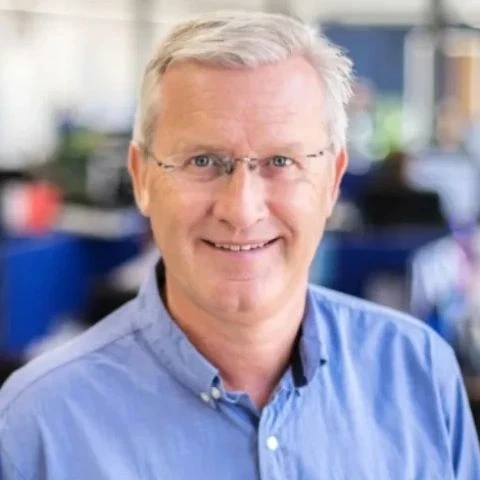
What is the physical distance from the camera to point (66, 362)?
4.53 feet

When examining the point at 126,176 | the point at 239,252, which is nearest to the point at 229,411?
the point at 239,252

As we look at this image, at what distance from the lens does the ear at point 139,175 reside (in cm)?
142

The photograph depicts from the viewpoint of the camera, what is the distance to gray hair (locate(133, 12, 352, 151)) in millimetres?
1328

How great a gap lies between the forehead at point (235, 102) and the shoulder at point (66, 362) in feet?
0.79

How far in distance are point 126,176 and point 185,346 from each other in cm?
607

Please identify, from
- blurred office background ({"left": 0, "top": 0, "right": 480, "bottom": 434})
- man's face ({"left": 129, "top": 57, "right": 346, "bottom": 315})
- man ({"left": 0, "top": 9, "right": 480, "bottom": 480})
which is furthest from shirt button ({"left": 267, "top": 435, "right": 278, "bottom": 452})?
blurred office background ({"left": 0, "top": 0, "right": 480, "bottom": 434})

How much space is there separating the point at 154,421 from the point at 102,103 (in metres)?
15.8

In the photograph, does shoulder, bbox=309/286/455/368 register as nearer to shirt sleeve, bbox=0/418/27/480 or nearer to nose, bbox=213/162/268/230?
nose, bbox=213/162/268/230

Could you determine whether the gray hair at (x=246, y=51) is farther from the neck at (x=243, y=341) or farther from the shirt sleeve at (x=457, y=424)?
the shirt sleeve at (x=457, y=424)

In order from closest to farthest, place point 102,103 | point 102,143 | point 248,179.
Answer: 1. point 248,179
2. point 102,143
3. point 102,103

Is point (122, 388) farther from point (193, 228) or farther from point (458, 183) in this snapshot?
point (458, 183)

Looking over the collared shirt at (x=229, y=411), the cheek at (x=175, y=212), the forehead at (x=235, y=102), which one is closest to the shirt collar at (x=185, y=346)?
the collared shirt at (x=229, y=411)

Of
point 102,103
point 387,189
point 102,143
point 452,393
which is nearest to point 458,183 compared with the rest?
point 387,189

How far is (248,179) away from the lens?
1314 millimetres
